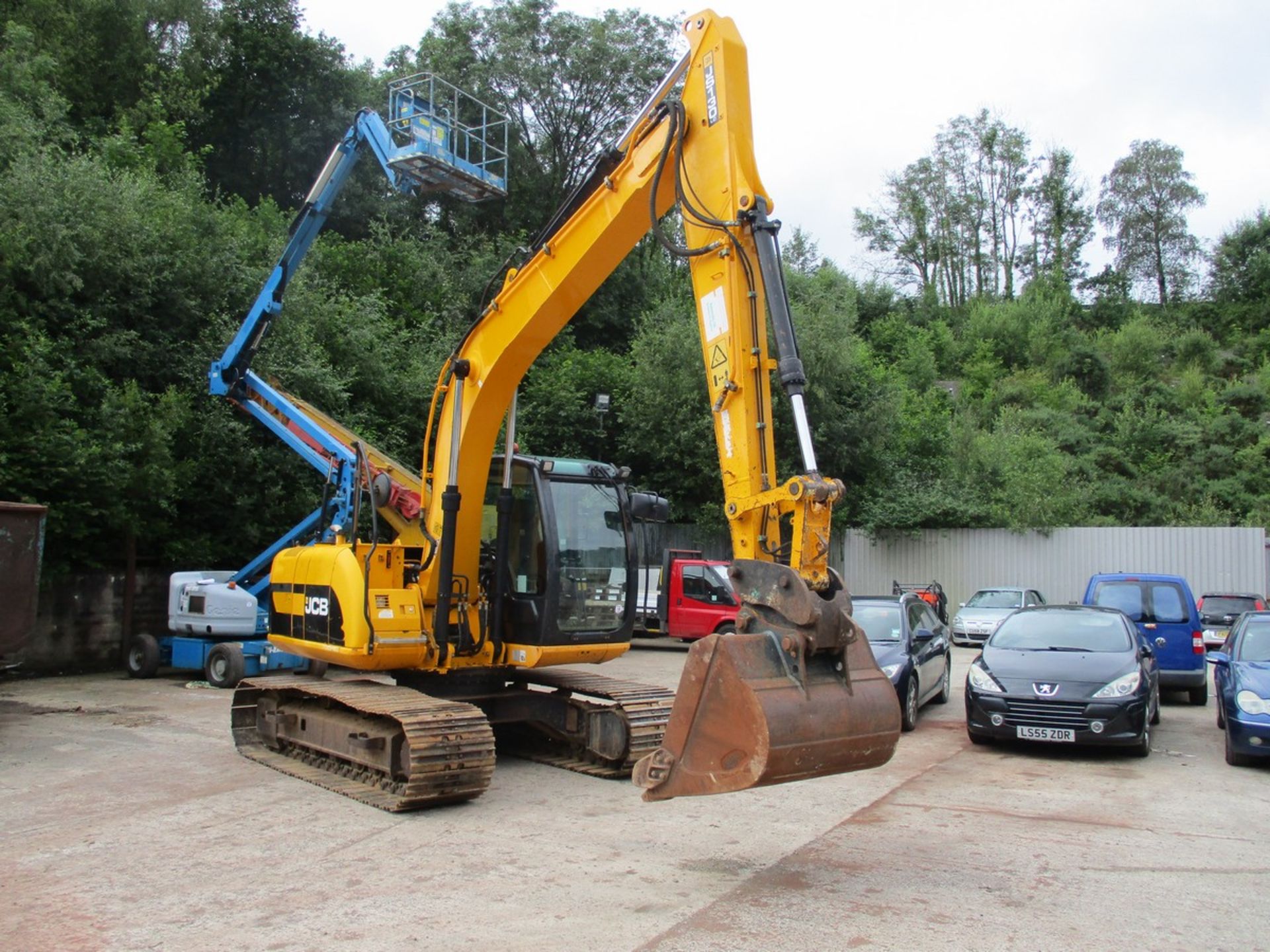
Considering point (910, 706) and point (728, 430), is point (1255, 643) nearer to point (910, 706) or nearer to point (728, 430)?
point (910, 706)

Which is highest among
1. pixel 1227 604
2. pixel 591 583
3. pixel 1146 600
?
pixel 591 583

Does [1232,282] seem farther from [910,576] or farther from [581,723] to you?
[581,723]

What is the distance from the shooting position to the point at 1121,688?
9500 mm

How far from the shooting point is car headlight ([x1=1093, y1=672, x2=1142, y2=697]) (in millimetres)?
9461

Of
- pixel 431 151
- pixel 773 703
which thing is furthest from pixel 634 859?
pixel 431 151

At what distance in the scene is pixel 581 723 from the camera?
893cm

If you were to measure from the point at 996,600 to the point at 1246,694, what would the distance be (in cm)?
1432

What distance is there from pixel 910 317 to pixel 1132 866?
4575 cm

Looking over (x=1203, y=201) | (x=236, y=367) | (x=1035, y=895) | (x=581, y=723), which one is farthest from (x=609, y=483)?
(x=1203, y=201)

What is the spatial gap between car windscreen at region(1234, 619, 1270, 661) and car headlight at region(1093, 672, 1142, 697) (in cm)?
119

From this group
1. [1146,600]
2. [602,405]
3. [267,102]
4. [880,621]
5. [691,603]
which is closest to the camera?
[880,621]

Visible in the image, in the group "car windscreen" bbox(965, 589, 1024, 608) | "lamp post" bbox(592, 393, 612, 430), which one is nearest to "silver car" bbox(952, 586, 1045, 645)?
"car windscreen" bbox(965, 589, 1024, 608)

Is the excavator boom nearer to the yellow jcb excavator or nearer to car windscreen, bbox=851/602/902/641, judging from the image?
the yellow jcb excavator

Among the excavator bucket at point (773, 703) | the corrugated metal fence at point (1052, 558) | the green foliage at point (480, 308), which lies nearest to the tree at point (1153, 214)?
the green foliage at point (480, 308)
